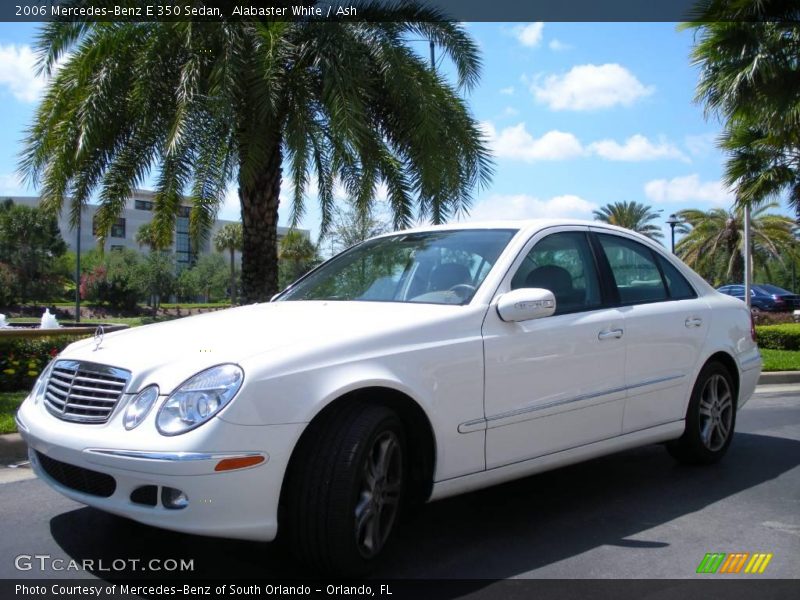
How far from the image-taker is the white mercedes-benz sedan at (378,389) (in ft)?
10.1

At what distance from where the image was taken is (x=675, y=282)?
5.37 m

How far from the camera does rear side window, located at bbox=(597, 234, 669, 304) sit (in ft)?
16.0

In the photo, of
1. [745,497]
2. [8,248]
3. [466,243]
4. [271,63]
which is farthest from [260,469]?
[8,248]

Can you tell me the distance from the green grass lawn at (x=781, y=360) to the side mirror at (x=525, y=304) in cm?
888

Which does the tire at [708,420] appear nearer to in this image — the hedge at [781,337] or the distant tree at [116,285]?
the hedge at [781,337]

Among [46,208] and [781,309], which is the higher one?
[46,208]

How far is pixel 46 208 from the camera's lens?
10266mm

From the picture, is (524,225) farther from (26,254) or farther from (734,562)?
(26,254)

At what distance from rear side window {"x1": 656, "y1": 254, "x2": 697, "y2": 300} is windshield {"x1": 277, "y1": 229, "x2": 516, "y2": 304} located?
4.71 ft

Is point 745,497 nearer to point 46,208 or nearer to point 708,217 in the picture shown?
point 46,208

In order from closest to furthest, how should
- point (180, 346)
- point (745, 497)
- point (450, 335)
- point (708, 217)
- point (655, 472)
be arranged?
1. point (180, 346)
2. point (450, 335)
3. point (745, 497)
4. point (655, 472)
5. point (708, 217)

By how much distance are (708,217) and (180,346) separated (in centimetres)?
4029

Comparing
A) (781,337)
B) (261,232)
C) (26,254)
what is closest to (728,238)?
(781,337)

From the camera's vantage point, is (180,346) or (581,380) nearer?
(180,346)
